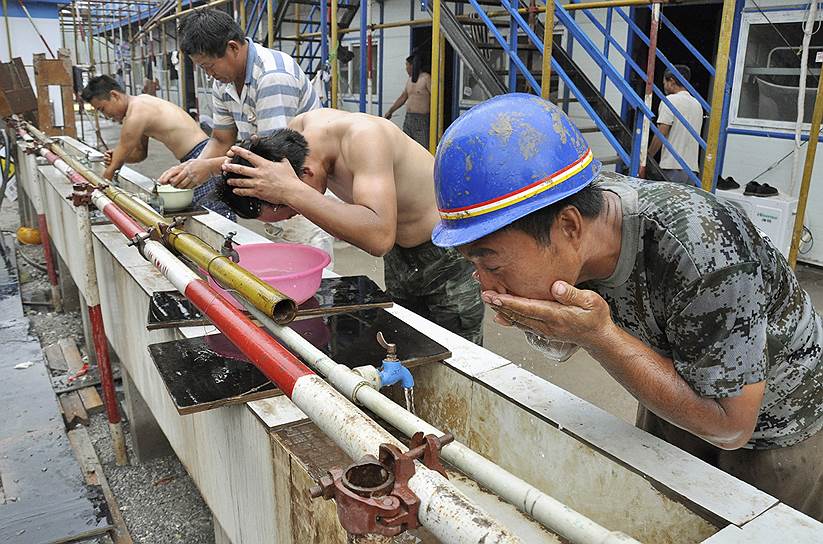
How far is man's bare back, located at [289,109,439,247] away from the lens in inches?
104

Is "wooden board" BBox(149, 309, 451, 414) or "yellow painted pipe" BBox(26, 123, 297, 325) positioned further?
"wooden board" BBox(149, 309, 451, 414)

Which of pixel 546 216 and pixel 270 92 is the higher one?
pixel 270 92

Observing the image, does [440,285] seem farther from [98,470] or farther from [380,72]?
[380,72]

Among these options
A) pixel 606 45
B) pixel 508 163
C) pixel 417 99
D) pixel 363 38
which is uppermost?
pixel 363 38

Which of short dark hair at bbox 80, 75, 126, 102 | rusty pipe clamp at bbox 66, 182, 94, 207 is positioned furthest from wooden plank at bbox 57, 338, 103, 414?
short dark hair at bbox 80, 75, 126, 102

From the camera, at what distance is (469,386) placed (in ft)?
6.97

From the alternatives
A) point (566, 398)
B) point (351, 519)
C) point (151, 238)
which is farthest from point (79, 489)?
point (351, 519)

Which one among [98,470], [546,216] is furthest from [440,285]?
[98,470]

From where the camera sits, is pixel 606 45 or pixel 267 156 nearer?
pixel 267 156

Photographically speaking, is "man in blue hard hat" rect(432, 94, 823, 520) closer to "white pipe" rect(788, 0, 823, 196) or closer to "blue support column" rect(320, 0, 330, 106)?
"white pipe" rect(788, 0, 823, 196)

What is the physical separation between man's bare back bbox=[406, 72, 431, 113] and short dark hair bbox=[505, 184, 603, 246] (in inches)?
330

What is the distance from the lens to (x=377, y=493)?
0.91 meters

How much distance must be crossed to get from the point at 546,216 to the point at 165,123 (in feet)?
16.5

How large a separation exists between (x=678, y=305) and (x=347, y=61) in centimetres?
1202
